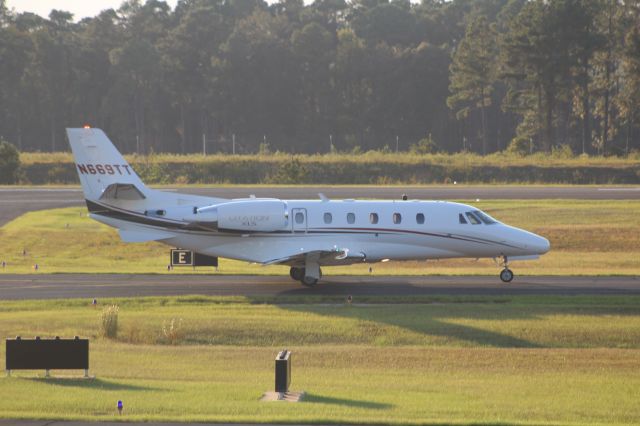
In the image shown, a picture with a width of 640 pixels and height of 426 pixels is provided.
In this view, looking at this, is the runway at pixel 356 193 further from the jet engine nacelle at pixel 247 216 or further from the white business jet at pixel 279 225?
the jet engine nacelle at pixel 247 216

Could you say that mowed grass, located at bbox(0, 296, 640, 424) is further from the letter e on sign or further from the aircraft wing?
the letter e on sign

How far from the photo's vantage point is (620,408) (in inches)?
755

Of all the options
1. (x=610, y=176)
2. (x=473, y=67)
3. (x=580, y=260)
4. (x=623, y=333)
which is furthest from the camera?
Result: (x=473, y=67)

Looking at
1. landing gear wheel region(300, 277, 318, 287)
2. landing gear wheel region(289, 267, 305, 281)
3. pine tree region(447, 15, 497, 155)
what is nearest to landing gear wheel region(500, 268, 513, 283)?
landing gear wheel region(300, 277, 318, 287)

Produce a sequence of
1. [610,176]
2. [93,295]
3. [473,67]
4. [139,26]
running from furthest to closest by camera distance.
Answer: [139,26] < [473,67] < [610,176] < [93,295]

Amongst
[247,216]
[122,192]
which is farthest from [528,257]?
[122,192]

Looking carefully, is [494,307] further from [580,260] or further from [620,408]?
[580,260]

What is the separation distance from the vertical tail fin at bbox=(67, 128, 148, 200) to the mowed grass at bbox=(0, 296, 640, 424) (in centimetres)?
396

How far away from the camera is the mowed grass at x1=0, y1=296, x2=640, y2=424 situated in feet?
60.2

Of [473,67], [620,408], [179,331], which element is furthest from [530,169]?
[620,408]

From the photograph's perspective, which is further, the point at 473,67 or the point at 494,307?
the point at 473,67

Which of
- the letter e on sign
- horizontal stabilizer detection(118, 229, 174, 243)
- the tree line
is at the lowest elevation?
the letter e on sign

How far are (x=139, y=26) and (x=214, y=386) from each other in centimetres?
13330

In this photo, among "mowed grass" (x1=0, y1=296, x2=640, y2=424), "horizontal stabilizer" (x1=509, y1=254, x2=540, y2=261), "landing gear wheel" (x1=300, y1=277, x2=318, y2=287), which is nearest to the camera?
"mowed grass" (x1=0, y1=296, x2=640, y2=424)
